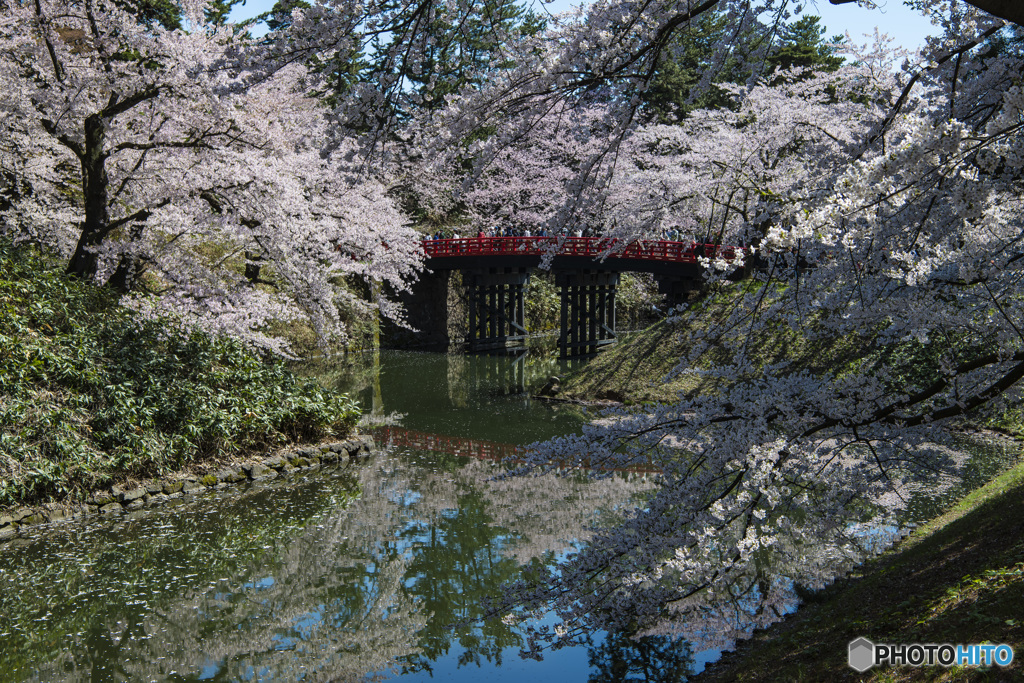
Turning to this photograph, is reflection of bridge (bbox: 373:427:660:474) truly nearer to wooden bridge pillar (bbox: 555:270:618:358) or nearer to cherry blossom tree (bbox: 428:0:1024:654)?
cherry blossom tree (bbox: 428:0:1024:654)

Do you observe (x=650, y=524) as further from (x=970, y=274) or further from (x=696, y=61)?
(x=696, y=61)

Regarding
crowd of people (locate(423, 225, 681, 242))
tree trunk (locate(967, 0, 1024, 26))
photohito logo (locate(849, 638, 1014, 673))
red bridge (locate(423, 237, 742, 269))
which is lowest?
photohito logo (locate(849, 638, 1014, 673))

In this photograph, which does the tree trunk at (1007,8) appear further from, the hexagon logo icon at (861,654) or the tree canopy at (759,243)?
the hexagon logo icon at (861,654)

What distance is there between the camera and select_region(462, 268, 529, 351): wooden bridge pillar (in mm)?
25375

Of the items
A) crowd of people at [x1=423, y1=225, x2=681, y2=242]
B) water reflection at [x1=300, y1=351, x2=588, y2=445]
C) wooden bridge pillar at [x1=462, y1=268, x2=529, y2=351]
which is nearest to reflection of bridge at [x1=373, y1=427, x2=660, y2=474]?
water reflection at [x1=300, y1=351, x2=588, y2=445]

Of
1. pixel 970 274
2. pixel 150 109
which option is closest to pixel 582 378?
pixel 150 109

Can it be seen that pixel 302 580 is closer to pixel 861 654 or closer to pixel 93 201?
pixel 861 654

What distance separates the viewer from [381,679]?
562cm

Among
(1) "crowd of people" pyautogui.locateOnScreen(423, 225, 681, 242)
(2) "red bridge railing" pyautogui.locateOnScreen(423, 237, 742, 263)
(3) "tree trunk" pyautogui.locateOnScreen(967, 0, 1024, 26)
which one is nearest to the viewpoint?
(3) "tree trunk" pyautogui.locateOnScreen(967, 0, 1024, 26)

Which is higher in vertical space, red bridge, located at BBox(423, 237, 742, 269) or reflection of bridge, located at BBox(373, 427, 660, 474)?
red bridge, located at BBox(423, 237, 742, 269)

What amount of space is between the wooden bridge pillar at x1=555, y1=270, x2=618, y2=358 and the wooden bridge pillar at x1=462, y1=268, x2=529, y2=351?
2041 mm

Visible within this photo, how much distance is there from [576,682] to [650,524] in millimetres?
Answer: 1449

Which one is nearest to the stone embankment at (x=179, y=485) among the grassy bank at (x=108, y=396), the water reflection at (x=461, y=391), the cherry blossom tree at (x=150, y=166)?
the grassy bank at (x=108, y=396)

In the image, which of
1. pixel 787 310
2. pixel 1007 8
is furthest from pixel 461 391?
pixel 1007 8
